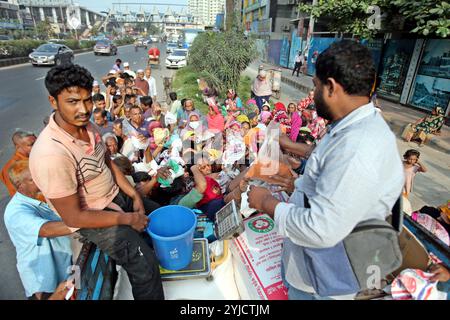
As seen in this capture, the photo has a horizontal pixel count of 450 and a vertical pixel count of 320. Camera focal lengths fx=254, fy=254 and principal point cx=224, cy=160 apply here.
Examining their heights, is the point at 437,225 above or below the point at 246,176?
below

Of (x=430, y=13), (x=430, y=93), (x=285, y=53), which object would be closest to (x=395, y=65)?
(x=430, y=93)

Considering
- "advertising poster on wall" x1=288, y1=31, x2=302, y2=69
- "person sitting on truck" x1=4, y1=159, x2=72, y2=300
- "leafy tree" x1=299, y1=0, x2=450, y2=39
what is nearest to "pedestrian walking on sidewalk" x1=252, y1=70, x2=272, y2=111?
"leafy tree" x1=299, y1=0, x2=450, y2=39

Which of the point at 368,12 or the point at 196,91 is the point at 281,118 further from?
the point at 196,91

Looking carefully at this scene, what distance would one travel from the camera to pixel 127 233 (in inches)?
64.7

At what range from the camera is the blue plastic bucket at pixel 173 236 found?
173 cm

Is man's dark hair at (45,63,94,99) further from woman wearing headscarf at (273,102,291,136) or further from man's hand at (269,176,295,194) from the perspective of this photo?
woman wearing headscarf at (273,102,291,136)

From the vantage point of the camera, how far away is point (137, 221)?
1699mm

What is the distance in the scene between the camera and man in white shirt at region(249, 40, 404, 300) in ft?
3.32

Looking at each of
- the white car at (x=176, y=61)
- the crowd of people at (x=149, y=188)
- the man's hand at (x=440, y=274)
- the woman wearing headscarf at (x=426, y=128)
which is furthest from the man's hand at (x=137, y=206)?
the white car at (x=176, y=61)
